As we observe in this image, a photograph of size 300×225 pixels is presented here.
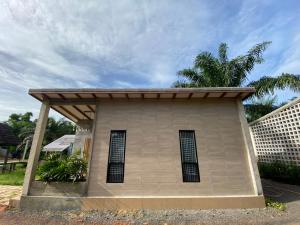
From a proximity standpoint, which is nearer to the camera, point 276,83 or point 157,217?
point 157,217

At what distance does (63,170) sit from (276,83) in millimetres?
13353

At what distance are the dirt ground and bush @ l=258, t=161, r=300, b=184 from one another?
10.4 ft

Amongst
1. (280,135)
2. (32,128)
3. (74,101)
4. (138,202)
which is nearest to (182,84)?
(280,135)

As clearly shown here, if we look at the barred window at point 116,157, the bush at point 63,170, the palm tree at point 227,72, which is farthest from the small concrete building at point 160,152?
the palm tree at point 227,72

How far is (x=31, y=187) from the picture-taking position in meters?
5.89

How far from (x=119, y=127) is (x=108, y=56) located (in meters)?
5.59

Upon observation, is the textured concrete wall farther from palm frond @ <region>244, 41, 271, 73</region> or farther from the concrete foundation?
palm frond @ <region>244, 41, 271, 73</region>

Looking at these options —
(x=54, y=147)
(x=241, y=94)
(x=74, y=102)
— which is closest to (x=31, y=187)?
(x=74, y=102)

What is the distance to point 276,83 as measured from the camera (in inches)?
466

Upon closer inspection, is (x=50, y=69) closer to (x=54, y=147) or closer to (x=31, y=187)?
(x=31, y=187)

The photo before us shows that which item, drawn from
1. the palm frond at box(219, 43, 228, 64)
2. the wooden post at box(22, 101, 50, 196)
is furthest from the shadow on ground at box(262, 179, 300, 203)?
the palm frond at box(219, 43, 228, 64)

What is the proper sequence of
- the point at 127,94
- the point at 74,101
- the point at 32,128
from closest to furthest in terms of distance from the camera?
the point at 127,94, the point at 74,101, the point at 32,128

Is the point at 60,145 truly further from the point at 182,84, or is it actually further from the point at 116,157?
the point at 116,157

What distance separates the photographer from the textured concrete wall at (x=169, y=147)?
5875 millimetres
